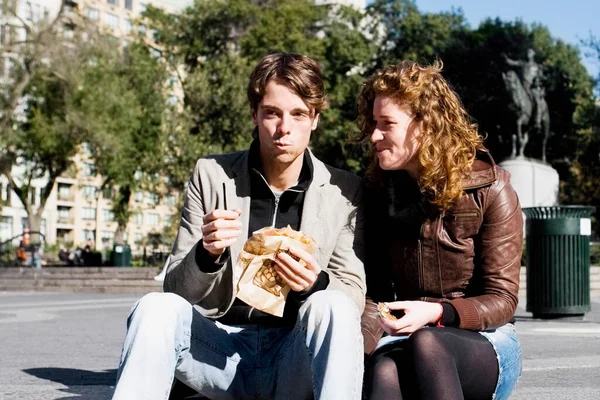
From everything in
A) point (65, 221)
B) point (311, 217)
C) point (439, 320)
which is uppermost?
point (65, 221)

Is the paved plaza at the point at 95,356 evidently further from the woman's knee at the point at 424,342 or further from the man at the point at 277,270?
the woman's knee at the point at 424,342

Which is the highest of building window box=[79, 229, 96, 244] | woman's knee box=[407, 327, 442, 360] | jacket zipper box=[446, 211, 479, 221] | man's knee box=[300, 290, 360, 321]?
building window box=[79, 229, 96, 244]

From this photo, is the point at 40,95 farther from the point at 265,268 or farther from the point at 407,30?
the point at 265,268

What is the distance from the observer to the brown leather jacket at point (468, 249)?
384 centimetres

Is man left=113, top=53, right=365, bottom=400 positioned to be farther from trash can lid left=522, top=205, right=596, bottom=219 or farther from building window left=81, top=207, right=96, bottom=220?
building window left=81, top=207, right=96, bottom=220

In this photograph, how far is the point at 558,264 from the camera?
12523 millimetres

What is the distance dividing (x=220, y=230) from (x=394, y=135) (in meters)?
0.80

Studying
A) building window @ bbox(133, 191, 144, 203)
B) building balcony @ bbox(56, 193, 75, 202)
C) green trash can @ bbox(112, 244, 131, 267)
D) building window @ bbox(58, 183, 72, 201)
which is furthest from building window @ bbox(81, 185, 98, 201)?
green trash can @ bbox(112, 244, 131, 267)

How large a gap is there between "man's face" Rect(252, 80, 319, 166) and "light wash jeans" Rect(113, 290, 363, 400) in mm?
693

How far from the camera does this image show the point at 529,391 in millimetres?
5699

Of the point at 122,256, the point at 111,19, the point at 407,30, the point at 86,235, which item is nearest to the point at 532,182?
the point at 122,256

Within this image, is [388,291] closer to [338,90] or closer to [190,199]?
[190,199]

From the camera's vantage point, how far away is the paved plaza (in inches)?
228

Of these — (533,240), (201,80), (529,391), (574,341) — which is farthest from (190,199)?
(201,80)
